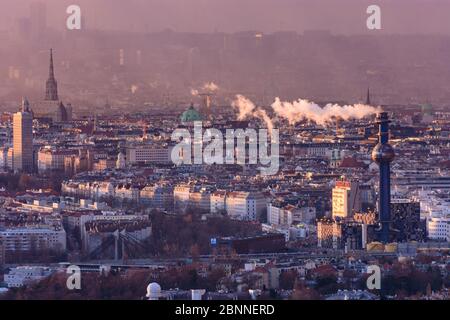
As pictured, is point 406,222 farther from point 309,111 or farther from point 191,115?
point 309,111

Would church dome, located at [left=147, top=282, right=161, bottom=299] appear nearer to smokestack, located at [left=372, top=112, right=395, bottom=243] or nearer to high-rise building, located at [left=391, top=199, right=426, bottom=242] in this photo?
smokestack, located at [left=372, top=112, right=395, bottom=243]

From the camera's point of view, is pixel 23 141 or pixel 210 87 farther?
pixel 210 87

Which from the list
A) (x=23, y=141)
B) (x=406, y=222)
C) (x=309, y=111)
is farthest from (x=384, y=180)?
(x=309, y=111)

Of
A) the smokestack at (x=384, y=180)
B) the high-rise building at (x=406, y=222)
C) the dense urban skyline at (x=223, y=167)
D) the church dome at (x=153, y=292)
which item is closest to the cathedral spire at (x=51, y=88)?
the dense urban skyline at (x=223, y=167)

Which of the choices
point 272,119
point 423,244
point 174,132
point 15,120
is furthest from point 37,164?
point 423,244

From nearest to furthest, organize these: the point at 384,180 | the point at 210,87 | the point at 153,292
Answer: the point at 153,292, the point at 384,180, the point at 210,87
